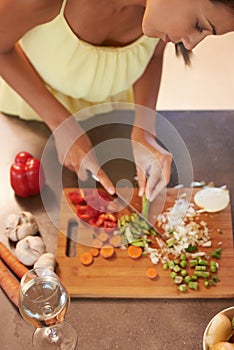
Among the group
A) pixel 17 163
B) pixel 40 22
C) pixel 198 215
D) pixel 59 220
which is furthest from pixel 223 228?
pixel 40 22

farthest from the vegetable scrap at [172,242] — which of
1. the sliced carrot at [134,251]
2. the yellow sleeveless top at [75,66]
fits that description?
the yellow sleeveless top at [75,66]

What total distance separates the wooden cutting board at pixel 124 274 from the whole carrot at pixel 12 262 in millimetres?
83

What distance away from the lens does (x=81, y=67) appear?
1508mm

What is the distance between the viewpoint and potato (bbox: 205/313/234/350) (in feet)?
3.63

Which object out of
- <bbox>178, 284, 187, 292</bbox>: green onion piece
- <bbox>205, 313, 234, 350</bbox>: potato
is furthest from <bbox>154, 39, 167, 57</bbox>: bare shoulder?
<bbox>205, 313, 234, 350</bbox>: potato

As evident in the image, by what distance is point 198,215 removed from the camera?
4.76 ft

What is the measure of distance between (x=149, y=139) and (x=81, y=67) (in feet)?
0.87

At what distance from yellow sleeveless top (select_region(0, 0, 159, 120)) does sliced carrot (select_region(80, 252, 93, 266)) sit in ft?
1.48

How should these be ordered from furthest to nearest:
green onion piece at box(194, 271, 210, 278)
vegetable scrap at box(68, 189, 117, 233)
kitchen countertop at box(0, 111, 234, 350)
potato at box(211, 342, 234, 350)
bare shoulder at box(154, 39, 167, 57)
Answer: bare shoulder at box(154, 39, 167, 57)
vegetable scrap at box(68, 189, 117, 233)
green onion piece at box(194, 271, 210, 278)
kitchen countertop at box(0, 111, 234, 350)
potato at box(211, 342, 234, 350)

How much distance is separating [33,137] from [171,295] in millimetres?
609

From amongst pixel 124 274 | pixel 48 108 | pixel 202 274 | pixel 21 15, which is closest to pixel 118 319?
pixel 124 274

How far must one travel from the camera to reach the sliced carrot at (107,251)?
4.48 feet

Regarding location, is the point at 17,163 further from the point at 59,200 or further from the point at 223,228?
the point at 223,228

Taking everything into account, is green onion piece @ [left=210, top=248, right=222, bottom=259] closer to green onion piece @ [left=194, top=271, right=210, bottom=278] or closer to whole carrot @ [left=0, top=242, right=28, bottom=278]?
green onion piece @ [left=194, top=271, right=210, bottom=278]
